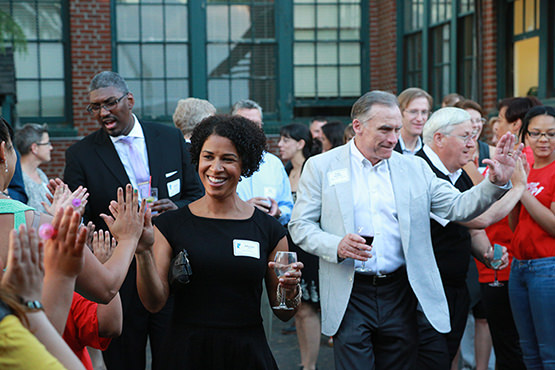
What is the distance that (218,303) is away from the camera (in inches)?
128

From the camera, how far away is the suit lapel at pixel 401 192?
4.11m

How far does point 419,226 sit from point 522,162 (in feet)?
2.29

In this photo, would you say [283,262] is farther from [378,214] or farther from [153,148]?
[153,148]

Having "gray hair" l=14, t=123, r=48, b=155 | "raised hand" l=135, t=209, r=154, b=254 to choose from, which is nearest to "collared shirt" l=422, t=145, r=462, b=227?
"raised hand" l=135, t=209, r=154, b=254

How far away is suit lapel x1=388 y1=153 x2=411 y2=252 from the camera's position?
4.11 metres

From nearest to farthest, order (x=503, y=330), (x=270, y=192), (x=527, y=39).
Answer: (x=503, y=330) < (x=270, y=192) < (x=527, y=39)

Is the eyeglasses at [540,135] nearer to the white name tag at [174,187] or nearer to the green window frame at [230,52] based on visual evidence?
the white name tag at [174,187]

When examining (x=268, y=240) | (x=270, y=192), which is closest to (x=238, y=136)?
(x=268, y=240)

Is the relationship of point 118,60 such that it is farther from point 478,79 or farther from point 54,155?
point 478,79

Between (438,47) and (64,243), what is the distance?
10.8 meters

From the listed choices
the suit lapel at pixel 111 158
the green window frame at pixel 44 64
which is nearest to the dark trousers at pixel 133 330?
the suit lapel at pixel 111 158

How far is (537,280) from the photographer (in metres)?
4.61

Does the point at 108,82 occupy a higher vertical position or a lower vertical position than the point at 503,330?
higher

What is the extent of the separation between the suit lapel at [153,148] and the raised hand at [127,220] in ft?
5.46
